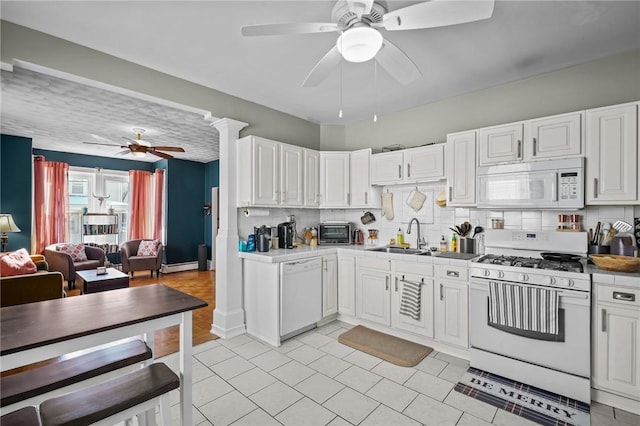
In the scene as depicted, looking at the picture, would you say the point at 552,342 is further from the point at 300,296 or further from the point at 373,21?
the point at 373,21

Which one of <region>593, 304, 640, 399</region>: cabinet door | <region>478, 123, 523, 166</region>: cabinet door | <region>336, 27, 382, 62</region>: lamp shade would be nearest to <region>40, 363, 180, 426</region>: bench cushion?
<region>336, 27, 382, 62</region>: lamp shade

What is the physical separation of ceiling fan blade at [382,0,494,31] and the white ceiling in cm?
42

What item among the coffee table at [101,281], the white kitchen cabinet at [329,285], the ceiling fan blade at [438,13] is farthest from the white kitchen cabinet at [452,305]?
the coffee table at [101,281]

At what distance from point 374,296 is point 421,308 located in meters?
0.55

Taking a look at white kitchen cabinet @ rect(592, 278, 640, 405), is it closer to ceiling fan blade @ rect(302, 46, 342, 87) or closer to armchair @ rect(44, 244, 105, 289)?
ceiling fan blade @ rect(302, 46, 342, 87)

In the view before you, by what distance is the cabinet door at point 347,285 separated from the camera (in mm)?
3609

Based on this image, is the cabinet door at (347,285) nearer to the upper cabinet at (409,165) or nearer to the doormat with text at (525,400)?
the upper cabinet at (409,165)

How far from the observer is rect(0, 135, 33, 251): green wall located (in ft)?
17.1

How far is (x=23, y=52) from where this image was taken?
2195 mm

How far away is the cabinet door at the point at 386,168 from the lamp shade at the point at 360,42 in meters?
2.04

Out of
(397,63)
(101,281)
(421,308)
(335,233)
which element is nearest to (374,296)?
(421,308)

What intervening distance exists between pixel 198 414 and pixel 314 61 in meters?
2.89

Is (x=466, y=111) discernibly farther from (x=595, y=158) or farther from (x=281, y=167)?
(x=281, y=167)

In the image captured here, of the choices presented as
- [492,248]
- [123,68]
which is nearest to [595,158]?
[492,248]
